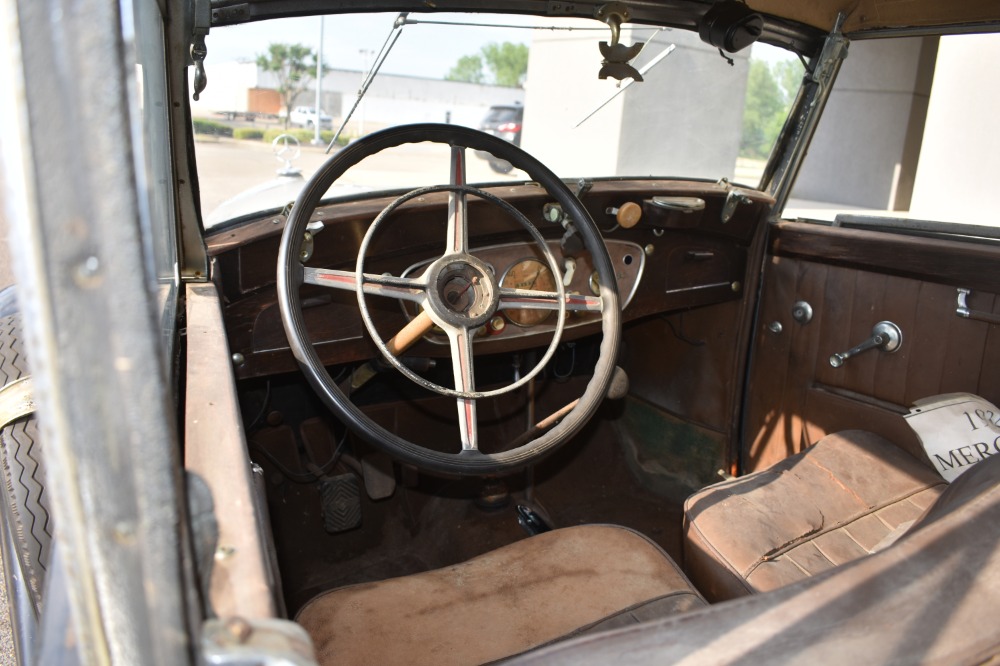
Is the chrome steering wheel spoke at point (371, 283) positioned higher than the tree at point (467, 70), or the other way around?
the tree at point (467, 70)

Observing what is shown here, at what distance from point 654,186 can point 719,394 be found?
2.52ft

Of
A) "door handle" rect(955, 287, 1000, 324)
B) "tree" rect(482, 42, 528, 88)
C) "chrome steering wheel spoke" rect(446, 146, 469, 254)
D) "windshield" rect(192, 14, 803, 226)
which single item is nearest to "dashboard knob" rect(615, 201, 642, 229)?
"windshield" rect(192, 14, 803, 226)

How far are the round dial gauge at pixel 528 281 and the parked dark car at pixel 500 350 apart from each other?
15 mm

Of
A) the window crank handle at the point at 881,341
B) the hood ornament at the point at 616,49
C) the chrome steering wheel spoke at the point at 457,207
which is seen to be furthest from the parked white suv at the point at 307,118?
the window crank handle at the point at 881,341

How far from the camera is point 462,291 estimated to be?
1794mm

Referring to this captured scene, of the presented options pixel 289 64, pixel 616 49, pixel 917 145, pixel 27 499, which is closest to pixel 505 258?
pixel 616 49

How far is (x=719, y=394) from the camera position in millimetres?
2680

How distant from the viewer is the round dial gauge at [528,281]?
2.18 metres

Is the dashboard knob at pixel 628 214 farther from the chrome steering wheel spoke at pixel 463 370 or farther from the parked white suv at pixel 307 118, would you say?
the parked white suv at pixel 307 118

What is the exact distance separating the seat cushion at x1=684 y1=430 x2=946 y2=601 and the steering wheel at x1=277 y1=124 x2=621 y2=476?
37 centimetres

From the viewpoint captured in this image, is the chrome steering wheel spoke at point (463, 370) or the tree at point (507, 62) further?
the tree at point (507, 62)

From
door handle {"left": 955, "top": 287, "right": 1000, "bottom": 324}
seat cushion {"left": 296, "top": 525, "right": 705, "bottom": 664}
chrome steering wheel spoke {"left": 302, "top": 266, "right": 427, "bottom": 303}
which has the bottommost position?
seat cushion {"left": 296, "top": 525, "right": 705, "bottom": 664}

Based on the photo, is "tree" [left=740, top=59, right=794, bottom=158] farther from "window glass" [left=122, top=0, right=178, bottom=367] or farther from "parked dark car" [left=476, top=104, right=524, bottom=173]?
"window glass" [left=122, top=0, right=178, bottom=367]

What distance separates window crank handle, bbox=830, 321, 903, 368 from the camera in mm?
2145
